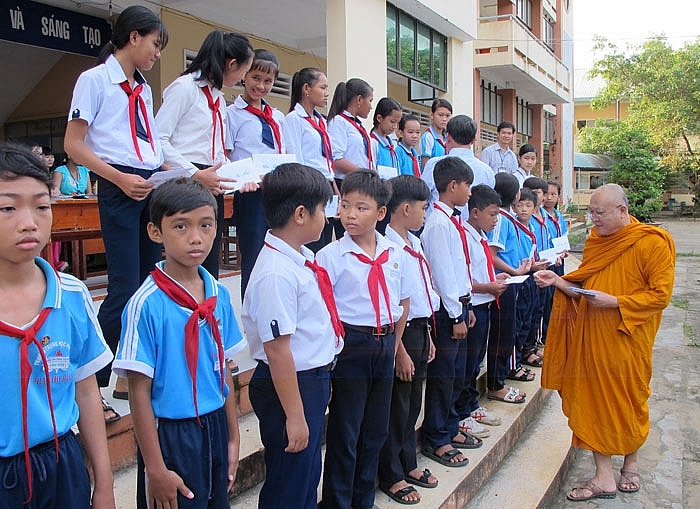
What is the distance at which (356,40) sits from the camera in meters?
6.94

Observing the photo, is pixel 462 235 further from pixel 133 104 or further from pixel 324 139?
pixel 133 104

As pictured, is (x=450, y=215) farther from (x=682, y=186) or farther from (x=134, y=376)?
(x=682, y=186)

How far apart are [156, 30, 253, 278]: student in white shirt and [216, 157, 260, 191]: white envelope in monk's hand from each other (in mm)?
60

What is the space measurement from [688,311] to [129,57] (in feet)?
29.6

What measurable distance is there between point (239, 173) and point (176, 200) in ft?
3.17

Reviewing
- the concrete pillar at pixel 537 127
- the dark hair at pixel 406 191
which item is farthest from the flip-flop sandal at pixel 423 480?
the concrete pillar at pixel 537 127

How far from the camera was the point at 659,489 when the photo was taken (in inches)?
150

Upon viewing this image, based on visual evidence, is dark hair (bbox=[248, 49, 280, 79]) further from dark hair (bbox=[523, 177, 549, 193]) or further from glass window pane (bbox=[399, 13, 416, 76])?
glass window pane (bbox=[399, 13, 416, 76])

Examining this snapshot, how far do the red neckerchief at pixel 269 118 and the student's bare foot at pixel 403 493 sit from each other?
5.75 ft

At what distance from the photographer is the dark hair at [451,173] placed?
11.0 feet

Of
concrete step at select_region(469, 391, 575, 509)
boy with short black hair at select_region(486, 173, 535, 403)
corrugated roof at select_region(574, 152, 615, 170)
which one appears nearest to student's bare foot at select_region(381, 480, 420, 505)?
concrete step at select_region(469, 391, 575, 509)

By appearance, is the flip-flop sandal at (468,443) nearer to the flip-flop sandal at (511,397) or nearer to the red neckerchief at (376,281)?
the flip-flop sandal at (511,397)

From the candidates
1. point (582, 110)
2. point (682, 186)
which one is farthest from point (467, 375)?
point (582, 110)

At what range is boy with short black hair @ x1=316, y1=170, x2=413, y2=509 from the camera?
242cm
